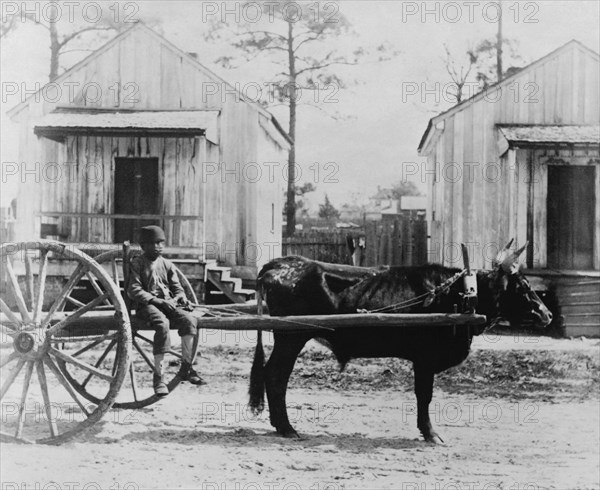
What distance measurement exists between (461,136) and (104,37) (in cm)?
431

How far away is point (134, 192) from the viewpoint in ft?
31.5

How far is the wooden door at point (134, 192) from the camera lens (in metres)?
9.20

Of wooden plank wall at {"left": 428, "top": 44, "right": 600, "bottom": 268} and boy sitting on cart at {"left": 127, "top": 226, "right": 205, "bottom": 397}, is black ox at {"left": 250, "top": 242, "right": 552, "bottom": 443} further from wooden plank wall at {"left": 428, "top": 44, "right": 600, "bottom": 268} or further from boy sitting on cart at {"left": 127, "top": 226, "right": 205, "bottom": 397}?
wooden plank wall at {"left": 428, "top": 44, "right": 600, "bottom": 268}

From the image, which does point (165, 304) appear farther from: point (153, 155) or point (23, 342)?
point (153, 155)

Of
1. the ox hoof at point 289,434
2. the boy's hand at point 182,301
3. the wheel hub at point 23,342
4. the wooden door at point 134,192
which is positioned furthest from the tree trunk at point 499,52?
the wheel hub at point 23,342

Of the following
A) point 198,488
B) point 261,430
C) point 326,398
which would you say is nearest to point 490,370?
point 326,398

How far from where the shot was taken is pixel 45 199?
302 inches

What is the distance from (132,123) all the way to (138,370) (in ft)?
12.4

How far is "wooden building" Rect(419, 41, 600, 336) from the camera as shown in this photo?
8094mm

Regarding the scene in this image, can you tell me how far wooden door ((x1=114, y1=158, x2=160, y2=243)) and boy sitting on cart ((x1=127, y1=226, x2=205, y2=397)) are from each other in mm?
2949

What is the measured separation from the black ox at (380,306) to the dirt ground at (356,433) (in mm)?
379

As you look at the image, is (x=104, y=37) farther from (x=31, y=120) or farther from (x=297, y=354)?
(x=297, y=354)

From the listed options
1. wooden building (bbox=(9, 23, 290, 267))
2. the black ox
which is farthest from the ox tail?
wooden building (bbox=(9, 23, 290, 267))

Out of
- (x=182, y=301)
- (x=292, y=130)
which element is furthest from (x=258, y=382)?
(x=292, y=130)
